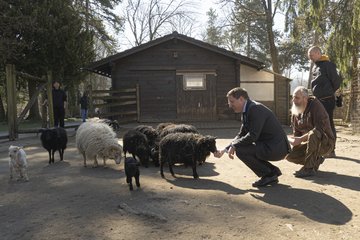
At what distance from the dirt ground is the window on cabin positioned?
1157 cm

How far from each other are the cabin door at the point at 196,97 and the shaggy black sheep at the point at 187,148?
39.9 ft

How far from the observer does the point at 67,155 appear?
10219 mm

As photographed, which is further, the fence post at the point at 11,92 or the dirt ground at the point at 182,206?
the fence post at the point at 11,92

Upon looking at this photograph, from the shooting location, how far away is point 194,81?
758 inches

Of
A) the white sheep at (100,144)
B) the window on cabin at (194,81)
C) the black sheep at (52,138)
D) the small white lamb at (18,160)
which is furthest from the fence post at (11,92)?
the window on cabin at (194,81)

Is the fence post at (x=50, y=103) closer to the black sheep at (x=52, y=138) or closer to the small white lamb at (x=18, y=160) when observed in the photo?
the black sheep at (x=52, y=138)

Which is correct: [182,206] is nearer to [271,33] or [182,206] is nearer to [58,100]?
[58,100]

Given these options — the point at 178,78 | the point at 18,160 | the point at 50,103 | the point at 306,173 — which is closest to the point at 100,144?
the point at 18,160

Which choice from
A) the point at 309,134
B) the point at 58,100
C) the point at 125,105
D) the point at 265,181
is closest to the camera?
the point at 265,181

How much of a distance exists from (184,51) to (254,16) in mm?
13193

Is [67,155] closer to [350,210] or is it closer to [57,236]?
[57,236]

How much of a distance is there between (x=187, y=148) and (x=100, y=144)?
207 centimetres

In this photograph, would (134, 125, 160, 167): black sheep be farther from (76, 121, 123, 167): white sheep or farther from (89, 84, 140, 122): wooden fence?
(89, 84, 140, 122): wooden fence

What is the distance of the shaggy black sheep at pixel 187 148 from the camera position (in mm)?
6777
